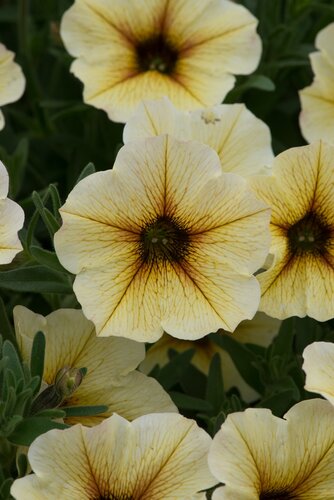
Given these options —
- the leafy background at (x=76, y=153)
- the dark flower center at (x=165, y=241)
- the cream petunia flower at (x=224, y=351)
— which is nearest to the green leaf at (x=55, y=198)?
the leafy background at (x=76, y=153)

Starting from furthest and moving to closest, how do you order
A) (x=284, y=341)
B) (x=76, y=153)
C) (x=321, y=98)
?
(x=76, y=153), (x=321, y=98), (x=284, y=341)

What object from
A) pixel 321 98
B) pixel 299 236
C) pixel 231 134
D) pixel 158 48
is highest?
pixel 158 48

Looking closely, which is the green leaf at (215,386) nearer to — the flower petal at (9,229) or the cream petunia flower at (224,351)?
the cream petunia flower at (224,351)

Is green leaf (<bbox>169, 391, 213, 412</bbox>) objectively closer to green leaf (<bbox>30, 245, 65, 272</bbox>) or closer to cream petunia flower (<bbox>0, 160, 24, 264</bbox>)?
green leaf (<bbox>30, 245, 65, 272</bbox>)

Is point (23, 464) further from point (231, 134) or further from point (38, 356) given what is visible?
point (231, 134)

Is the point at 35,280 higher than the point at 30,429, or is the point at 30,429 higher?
the point at 35,280

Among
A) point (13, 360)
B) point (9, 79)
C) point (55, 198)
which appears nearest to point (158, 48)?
point (9, 79)
